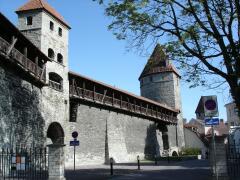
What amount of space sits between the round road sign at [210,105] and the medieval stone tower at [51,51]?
1475 cm

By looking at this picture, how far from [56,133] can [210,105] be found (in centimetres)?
1712

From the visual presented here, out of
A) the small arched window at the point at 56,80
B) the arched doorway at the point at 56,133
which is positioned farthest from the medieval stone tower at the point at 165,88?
the arched doorway at the point at 56,133

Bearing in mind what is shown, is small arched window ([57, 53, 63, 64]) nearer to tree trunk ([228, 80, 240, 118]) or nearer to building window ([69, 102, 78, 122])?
building window ([69, 102, 78, 122])

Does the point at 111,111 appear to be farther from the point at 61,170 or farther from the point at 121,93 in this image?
the point at 61,170

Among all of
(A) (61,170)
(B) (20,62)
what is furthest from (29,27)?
(A) (61,170)

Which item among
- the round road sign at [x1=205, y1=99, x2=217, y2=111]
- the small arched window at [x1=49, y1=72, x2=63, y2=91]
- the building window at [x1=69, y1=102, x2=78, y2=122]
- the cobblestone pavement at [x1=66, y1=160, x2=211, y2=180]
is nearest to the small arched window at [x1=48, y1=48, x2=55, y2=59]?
the small arched window at [x1=49, y1=72, x2=63, y2=91]

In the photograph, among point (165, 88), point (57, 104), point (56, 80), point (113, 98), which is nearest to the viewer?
point (57, 104)

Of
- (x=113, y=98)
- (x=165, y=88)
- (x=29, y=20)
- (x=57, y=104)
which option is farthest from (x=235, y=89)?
(x=165, y=88)

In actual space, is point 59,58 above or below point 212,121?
above

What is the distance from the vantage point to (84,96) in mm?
26828

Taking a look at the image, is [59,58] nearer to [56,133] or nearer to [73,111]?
[73,111]

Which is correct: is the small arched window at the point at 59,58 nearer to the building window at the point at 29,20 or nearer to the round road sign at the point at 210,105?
the building window at the point at 29,20

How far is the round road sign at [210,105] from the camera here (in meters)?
8.97

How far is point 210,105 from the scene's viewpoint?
899 cm
